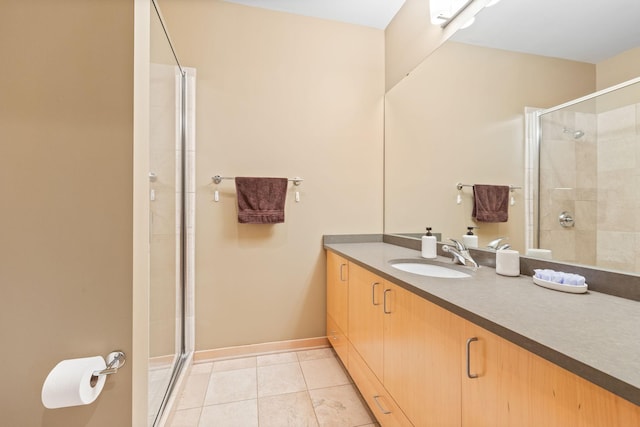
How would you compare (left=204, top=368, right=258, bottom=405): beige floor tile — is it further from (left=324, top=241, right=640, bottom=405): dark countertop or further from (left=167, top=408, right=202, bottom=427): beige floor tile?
(left=324, top=241, right=640, bottom=405): dark countertop

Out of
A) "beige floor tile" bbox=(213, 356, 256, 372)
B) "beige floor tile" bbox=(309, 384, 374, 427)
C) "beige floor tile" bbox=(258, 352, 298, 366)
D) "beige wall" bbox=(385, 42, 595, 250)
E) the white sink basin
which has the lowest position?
"beige floor tile" bbox=(213, 356, 256, 372)

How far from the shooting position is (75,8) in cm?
77

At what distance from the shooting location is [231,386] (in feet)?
5.28

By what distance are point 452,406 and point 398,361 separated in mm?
291

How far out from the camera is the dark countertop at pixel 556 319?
45cm

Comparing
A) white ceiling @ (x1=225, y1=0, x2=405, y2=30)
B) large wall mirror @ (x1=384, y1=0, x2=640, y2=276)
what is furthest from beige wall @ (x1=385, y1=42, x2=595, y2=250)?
white ceiling @ (x1=225, y1=0, x2=405, y2=30)

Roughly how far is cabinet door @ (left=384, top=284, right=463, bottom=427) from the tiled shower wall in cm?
59

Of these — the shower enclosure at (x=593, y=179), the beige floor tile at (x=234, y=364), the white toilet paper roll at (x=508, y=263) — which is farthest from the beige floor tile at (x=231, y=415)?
the shower enclosure at (x=593, y=179)

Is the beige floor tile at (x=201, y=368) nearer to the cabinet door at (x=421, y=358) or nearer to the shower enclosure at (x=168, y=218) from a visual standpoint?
the shower enclosure at (x=168, y=218)

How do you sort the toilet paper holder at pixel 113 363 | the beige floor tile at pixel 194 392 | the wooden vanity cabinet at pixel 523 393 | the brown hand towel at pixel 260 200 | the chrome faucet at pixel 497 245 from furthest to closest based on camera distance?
the brown hand towel at pixel 260 200 < the beige floor tile at pixel 194 392 < the chrome faucet at pixel 497 245 < the toilet paper holder at pixel 113 363 < the wooden vanity cabinet at pixel 523 393

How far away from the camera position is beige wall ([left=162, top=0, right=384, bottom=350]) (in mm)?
1865

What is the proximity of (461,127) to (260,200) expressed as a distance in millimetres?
1338

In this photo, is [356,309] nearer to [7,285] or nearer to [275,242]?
[275,242]

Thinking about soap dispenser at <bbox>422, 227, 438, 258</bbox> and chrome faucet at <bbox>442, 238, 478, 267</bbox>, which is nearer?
chrome faucet at <bbox>442, 238, 478, 267</bbox>
